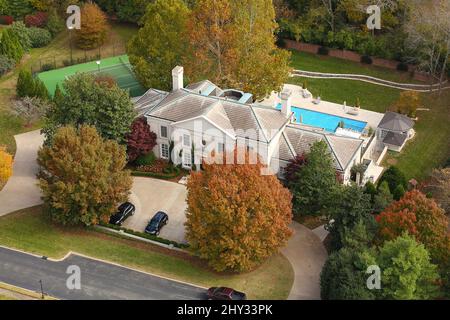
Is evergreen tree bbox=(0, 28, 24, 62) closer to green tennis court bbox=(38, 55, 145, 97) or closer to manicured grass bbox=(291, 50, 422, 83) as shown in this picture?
green tennis court bbox=(38, 55, 145, 97)

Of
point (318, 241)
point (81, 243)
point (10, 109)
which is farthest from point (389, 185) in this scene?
point (10, 109)

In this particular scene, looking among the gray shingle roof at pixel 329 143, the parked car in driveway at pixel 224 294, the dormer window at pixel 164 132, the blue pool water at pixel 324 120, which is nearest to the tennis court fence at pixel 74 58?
the dormer window at pixel 164 132

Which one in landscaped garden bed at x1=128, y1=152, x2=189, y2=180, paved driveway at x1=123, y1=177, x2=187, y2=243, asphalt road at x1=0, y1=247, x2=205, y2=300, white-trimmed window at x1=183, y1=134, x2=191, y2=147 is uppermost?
white-trimmed window at x1=183, y1=134, x2=191, y2=147

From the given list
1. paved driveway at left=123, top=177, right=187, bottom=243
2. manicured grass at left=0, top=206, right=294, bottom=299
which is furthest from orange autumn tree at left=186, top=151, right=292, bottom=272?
paved driveway at left=123, top=177, right=187, bottom=243

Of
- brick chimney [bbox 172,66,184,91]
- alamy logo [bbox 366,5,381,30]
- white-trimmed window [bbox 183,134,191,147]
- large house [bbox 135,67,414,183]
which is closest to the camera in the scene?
large house [bbox 135,67,414,183]

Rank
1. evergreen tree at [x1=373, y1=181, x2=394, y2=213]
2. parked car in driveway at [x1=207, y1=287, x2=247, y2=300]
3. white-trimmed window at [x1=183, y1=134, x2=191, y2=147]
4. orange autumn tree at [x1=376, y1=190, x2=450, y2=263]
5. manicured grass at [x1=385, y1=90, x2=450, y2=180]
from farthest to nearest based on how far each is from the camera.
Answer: manicured grass at [x1=385, y1=90, x2=450, y2=180] → white-trimmed window at [x1=183, y1=134, x2=191, y2=147] → evergreen tree at [x1=373, y1=181, x2=394, y2=213] → parked car in driveway at [x1=207, y1=287, x2=247, y2=300] → orange autumn tree at [x1=376, y1=190, x2=450, y2=263]

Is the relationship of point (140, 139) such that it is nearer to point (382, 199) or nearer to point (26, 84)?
point (26, 84)

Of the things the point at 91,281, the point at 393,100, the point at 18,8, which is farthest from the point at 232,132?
the point at 18,8
